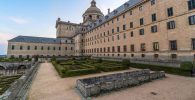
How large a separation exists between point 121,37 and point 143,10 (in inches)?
444

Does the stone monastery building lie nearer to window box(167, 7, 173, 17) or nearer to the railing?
window box(167, 7, 173, 17)

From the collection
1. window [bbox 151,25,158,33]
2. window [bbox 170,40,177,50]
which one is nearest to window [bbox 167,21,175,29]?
window [bbox 151,25,158,33]

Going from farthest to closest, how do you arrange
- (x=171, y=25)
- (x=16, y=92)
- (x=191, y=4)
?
(x=171, y=25) < (x=191, y=4) < (x=16, y=92)

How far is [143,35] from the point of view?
101ft

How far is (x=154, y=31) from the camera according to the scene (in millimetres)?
27656

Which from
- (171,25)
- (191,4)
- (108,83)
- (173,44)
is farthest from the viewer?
(171,25)

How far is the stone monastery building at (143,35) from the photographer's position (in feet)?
71.6

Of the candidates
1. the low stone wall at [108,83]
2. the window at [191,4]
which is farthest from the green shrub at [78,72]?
the window at [191,4]

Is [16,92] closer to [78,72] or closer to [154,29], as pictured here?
[78,72]

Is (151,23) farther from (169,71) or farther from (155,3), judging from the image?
(169,71)

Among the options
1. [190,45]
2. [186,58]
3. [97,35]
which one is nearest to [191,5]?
[190,45]

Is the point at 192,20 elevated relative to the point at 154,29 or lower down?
elevated

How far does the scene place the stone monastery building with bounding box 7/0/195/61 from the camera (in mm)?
21812

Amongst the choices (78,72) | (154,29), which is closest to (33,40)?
(78,72)
